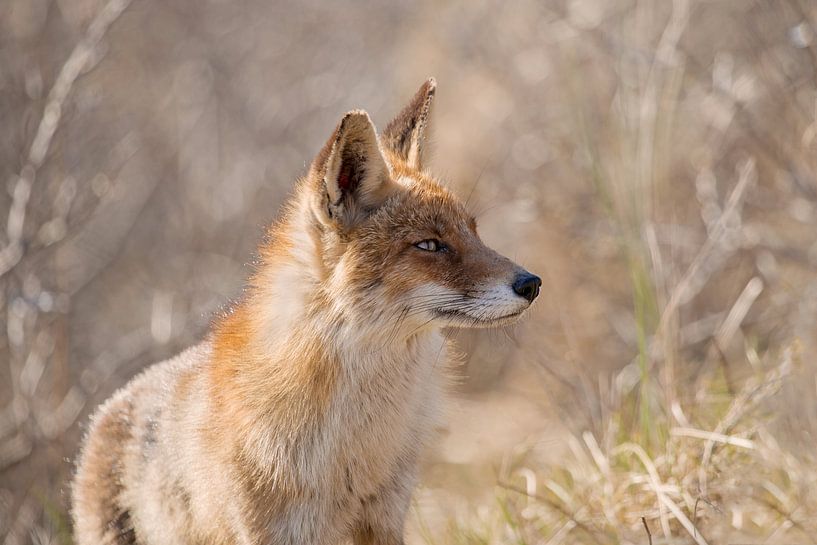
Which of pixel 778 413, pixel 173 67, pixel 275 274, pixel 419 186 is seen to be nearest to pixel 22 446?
pixel 275 274

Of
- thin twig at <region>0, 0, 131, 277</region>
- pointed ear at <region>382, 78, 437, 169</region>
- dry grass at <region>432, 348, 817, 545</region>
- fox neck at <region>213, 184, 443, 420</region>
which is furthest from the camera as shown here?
thin twig at <region>0, 0, 131, 277</region>

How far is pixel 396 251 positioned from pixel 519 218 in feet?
17.1

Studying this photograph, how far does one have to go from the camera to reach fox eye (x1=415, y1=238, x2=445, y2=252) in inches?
167

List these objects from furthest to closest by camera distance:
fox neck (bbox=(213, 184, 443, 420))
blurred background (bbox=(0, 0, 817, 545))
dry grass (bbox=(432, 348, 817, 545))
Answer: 1. blurred background (bbox=(0, 0, 817, 545))
2. dry grass (bbox=(432, 348, 817, 545))
3. fox neck (bbox=(213, 184, 443, 420))

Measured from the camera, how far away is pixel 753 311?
9.01 meters

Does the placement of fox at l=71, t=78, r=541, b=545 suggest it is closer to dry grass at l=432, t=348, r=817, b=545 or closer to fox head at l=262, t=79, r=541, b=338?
fox head at l=262, t=79, r=541, b=338

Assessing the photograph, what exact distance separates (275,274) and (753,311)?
583 cm

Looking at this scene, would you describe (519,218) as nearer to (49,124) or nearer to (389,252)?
(49,124)

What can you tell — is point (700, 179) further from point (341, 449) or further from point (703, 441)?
point (341, 449)

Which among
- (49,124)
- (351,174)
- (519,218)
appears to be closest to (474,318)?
(351,174)

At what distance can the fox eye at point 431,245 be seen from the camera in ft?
13.9

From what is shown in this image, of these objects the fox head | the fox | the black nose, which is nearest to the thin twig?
the fox

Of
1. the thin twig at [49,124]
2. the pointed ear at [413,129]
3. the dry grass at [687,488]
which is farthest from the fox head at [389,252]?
the thin twig at [49,124]

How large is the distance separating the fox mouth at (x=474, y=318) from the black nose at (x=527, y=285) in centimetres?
7
